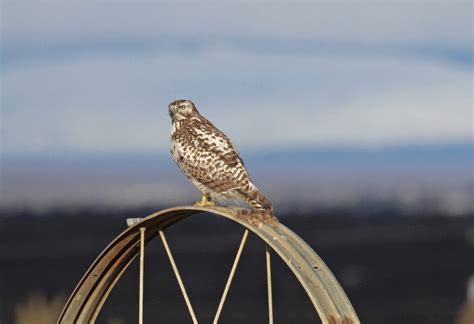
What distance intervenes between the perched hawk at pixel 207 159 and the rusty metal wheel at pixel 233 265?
0.34 meters

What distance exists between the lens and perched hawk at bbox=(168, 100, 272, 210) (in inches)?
313

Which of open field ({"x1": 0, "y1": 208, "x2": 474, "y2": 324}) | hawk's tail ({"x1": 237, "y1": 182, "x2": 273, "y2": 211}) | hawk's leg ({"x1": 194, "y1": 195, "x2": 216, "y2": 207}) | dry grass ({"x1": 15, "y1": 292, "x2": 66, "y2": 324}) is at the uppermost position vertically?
open field ({"x1": 0, "y1": 208, "x2": 474, "y2": 324})

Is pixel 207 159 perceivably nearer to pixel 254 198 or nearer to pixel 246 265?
pixel 254 198

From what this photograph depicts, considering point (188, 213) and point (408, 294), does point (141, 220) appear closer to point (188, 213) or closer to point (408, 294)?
point (188, 213)

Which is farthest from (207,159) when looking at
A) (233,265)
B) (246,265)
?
(246,265)

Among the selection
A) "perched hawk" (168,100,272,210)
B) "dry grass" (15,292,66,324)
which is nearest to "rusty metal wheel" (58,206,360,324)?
"perched hawk" (168,100,272,210)

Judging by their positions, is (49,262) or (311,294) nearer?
(311,294)

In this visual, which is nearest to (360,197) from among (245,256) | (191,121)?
(245,256)

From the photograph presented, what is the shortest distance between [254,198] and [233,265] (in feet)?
1.60

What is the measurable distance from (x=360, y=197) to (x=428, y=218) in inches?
431

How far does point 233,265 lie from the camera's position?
7410mm

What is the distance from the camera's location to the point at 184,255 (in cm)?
3791

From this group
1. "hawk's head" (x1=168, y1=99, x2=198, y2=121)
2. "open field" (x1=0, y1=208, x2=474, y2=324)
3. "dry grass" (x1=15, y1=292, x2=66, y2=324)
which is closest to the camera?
"hawk's head" (x1=168, y1=99, x2=198, y2=121)

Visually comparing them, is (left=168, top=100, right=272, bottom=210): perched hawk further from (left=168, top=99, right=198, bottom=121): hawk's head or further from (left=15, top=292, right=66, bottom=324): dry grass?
(left=15, top=292, right=66, bottom=324): dry grass
